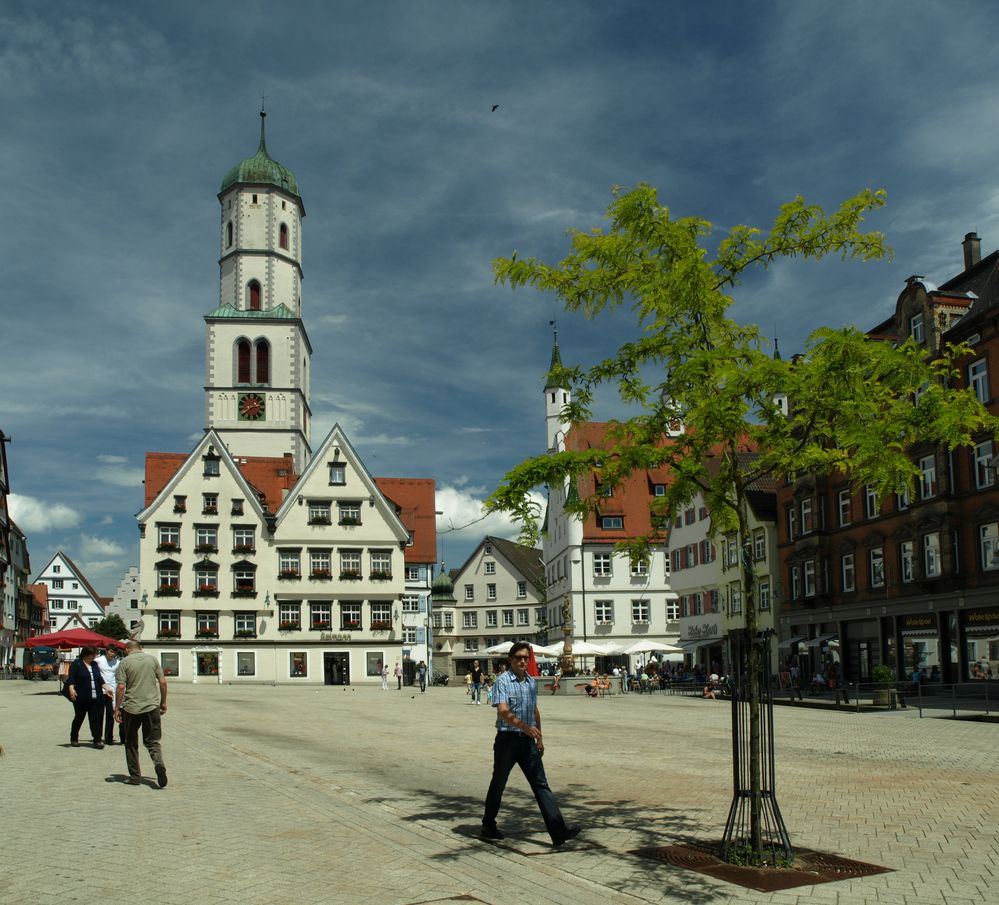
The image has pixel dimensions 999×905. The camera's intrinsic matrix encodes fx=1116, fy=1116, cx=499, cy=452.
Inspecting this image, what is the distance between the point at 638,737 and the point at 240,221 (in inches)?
2926

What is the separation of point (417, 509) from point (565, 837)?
7066cm

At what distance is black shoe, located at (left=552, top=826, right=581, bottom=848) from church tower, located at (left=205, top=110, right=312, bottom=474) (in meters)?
74.8

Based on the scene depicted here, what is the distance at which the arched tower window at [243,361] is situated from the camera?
8488cm

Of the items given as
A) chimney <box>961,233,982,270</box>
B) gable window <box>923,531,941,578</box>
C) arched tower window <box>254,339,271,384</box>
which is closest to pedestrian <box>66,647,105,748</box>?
gable window <box>923,531,941,578</box>

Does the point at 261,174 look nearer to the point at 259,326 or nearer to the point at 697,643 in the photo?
the point at 259,326

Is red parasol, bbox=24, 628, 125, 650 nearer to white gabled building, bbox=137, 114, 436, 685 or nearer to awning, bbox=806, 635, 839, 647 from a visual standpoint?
white gabled building, bbox=137, 114, 436, 685

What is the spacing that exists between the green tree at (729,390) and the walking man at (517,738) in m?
1.27

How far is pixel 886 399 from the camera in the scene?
894 centimetres

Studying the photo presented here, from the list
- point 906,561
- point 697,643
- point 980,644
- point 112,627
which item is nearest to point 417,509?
point 697,643

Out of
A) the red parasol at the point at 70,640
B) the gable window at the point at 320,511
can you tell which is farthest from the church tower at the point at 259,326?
the red parasol at the point at 70,640

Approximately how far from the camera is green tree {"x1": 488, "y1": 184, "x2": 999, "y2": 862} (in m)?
8.68

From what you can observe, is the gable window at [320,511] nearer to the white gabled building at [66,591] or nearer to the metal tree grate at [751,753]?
the metal tree grate at [751,753]

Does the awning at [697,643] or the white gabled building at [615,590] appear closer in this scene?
the awning at [697,643]

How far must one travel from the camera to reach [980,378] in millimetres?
36531
